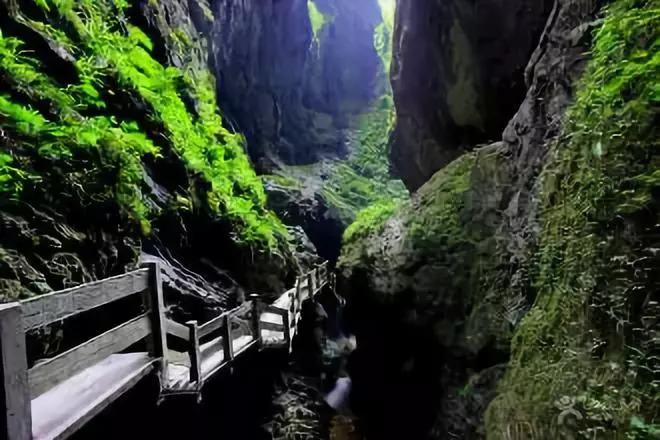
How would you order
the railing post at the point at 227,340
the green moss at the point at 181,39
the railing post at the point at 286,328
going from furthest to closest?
the green moss at the point at 181,39 → the railing post at the point at 286,328 → the railing post at the point at 227,340

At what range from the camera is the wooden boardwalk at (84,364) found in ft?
7.09

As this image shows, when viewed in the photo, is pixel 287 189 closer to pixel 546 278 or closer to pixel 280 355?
pixel 280 355

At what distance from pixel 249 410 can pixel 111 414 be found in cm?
493

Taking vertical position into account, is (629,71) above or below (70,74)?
below

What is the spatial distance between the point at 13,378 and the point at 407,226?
285 inches

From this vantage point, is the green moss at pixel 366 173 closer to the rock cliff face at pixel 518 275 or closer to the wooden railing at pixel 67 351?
the rock cliff face at pixel 518 275

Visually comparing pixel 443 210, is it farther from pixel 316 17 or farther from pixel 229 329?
pixel 316 17

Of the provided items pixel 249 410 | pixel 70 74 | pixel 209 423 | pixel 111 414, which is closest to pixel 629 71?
pixel 111 414

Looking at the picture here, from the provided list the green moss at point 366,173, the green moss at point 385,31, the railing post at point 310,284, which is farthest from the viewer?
the green moss at point 385,31

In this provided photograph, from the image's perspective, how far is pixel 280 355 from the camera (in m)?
11.7

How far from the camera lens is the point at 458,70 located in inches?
503

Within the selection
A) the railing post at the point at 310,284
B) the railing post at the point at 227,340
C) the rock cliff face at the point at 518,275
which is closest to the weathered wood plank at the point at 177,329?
the railing post at the point at 227,340

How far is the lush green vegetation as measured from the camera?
5430 mm

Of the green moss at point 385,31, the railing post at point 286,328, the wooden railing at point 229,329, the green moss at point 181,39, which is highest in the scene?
the green moss at point 385,31
